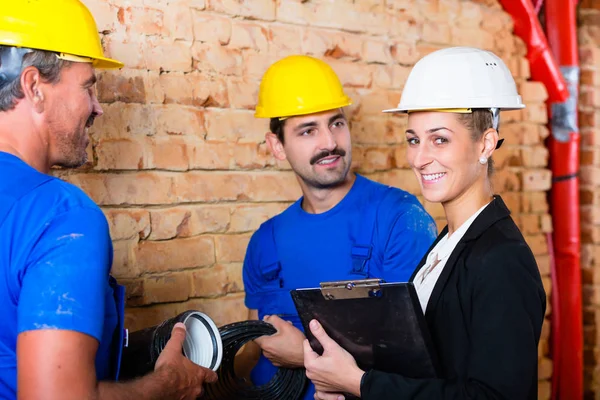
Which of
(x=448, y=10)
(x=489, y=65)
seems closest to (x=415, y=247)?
(x=489, y=65)

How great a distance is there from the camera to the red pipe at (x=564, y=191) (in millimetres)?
3846

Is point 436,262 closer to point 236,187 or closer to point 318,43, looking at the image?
point 236,187

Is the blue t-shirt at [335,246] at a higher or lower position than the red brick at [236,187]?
lower

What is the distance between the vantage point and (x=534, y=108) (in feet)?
12.6

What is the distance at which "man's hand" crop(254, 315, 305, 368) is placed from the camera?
2.34 meters

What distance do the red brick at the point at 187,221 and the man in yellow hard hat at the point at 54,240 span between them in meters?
0.82

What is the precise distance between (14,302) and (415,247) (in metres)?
1.38

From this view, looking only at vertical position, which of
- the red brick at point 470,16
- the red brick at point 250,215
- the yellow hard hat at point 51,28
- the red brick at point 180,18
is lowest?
the red brick at point 250,215

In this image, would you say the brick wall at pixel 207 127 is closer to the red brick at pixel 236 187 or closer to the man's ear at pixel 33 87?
the red brick at pixel 236 187

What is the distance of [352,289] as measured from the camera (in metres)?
1.69

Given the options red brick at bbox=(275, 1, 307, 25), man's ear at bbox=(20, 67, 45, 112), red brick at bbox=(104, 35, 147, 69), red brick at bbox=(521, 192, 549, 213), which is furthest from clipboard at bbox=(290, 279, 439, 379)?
red brick at bbox=(521, 192, 549, 213)

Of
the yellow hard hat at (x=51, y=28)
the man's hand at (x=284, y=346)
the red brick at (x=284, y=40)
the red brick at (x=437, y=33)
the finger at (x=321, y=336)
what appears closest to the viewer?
the yellow hard hat at (x=51, y=28)

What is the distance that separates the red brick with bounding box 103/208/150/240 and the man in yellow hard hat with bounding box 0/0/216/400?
28.3 inches

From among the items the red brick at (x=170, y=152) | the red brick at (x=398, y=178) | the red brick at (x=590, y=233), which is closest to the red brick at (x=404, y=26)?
the red brick at (x=398, y=178)
